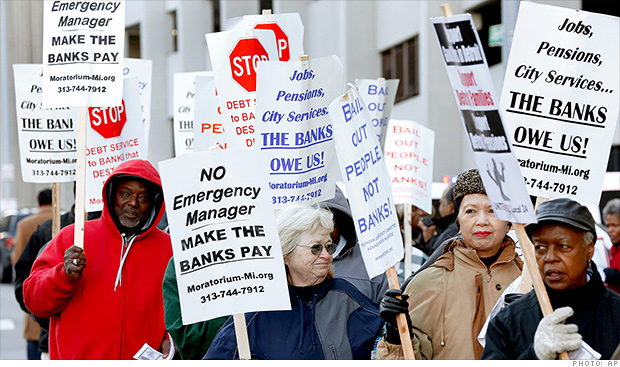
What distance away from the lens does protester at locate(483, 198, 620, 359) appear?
4102 millimetres

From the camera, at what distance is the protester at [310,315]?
15.5ft

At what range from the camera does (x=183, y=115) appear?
10.3m

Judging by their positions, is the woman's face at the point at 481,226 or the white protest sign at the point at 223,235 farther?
the woman's face at the point at 481,226

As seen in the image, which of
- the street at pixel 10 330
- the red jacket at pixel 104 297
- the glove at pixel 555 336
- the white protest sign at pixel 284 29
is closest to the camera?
the glove at pixel 555 336

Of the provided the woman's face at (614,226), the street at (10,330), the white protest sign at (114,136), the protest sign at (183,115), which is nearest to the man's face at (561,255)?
the white protest sign at (114,136)

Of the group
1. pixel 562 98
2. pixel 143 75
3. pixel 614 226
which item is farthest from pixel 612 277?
pixel 143 75

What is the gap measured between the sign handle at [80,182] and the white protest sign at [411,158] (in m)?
3.22

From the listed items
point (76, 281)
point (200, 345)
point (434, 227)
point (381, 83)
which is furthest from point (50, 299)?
point (434, 227)

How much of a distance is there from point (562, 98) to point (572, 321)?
117 cm

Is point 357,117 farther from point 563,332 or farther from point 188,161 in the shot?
point 563,332

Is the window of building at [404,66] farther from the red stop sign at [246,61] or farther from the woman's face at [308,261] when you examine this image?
the woman's face at [308,261]

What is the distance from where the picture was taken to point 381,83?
29.5 ft

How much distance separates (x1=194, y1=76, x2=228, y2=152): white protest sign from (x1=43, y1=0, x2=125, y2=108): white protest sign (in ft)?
2.92

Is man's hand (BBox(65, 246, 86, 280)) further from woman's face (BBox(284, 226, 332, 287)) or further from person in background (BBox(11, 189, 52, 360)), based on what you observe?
person in background (BBox(11, 189, 52, 360))
